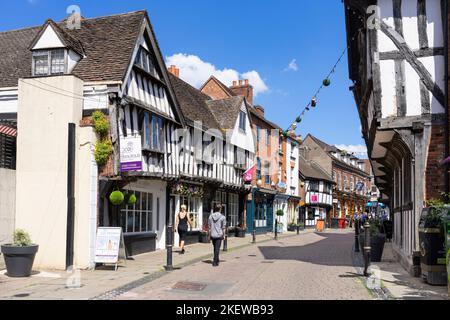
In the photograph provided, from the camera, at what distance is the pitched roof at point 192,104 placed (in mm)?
21672

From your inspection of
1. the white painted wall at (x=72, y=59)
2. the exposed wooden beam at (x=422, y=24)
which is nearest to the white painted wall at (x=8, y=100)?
the white painted wall at (x=72, y=59)

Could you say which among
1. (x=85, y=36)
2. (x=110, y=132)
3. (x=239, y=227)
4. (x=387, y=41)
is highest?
(x=85, y=36)

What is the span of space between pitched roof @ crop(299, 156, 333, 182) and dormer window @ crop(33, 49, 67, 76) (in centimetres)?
3436

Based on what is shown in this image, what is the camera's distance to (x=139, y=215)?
53.4 feet

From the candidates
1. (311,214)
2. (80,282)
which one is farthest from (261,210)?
(80,282)

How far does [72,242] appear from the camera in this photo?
12125mm

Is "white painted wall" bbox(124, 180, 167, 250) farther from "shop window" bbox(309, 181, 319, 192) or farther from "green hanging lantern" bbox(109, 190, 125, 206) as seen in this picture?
"shop window" bbox(309, 181, 319, 192)

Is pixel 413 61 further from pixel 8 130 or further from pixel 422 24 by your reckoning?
pixel 8 130

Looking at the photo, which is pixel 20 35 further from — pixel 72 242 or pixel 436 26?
pixel 436 26

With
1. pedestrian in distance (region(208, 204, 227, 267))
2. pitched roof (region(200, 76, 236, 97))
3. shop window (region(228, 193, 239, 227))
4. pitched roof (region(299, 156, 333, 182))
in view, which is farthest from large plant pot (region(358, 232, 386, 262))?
pitched roof (region(299, 156, 333, 182))

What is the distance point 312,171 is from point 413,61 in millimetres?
38110

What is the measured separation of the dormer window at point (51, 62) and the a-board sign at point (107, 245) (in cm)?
485
